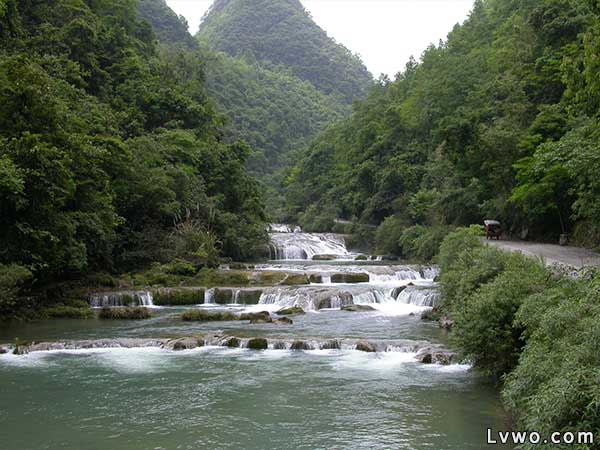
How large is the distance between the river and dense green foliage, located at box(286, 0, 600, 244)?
7690 mm

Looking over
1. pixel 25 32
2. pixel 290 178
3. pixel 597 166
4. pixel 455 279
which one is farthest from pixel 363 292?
pixel 290 178

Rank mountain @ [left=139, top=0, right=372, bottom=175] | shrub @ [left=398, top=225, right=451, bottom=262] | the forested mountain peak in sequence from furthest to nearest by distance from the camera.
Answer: the forested mountain peak, mountain @ [left=139, top=0, right=372, bottom=175], shrub @ [left=398, top=225, right=451, bottom=262]

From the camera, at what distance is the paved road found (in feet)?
54.1

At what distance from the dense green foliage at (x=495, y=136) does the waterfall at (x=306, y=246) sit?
4698mm

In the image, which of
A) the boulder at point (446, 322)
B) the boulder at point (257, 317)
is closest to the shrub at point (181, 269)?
the boulder at point (257, 317)

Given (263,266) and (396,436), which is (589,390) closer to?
(396,436)

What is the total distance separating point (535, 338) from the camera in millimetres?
8039

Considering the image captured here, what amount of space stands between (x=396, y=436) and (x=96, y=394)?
224 inches

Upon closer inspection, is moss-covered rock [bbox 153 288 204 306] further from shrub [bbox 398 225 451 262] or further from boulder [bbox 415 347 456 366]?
shrub [bbox 398 225 451 262]

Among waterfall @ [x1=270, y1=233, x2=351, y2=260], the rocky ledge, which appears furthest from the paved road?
waterfall @ [x1=270, y1=233, x2=351, y2=260]

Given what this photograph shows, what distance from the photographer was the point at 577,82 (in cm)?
1692

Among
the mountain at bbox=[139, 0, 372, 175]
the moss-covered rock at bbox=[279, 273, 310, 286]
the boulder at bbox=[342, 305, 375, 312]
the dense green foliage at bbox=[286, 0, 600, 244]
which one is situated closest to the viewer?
the dense green foliage at bbox=[286, 0, 600, 244]

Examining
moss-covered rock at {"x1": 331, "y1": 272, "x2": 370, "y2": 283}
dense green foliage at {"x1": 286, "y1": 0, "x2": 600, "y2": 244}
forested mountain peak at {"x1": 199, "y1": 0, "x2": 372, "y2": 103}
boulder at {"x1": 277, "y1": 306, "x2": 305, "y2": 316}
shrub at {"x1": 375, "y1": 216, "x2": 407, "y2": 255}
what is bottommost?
boulder at {"x1": 277, "y1": 306, "x2": 305, "y2": 316}

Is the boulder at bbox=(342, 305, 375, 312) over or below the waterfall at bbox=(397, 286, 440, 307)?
below
